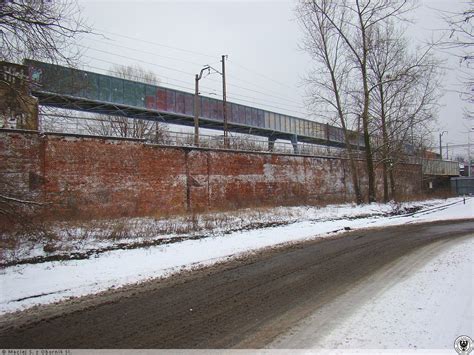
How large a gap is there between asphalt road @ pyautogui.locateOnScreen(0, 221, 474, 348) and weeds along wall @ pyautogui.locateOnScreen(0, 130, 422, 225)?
450cm

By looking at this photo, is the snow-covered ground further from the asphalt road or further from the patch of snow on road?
the patch of snow on road

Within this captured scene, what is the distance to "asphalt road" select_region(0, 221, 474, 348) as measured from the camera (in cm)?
513

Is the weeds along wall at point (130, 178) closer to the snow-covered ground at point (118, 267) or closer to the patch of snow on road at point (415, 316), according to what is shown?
the snow-covered ground at point (118, 267)

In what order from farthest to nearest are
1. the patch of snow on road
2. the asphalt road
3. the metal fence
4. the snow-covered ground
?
the metal fence < the snow-covered ground < the asphalt road < the patch of snow on road

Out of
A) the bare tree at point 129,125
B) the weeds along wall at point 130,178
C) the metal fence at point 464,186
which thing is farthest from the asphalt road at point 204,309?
the metal fence at point 464,186

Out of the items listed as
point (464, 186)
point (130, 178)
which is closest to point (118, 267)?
point (130, 178)

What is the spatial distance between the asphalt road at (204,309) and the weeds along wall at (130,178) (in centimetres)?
450

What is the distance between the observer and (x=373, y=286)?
24.2ft

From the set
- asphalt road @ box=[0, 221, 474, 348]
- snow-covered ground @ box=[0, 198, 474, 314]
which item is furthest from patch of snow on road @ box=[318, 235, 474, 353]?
snow-covered ground @ box=[0, 198, 474, 314]

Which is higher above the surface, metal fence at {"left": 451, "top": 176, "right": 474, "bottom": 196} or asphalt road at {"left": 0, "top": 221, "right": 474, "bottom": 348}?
metal fence at {"left": 451, "top": 176, "right": 474, "bottom": 196}

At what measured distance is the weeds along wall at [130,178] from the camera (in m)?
17.3

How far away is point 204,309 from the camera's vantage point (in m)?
6.28

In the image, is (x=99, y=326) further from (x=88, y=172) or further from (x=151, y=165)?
(x=151, y=165)

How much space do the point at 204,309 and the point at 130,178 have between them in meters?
15.8
